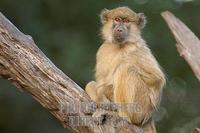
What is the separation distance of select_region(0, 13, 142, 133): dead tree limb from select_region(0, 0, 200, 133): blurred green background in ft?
19.9

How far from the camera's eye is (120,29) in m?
9.41

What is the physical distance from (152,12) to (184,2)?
3.24 ft

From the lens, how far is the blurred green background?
14656 mm

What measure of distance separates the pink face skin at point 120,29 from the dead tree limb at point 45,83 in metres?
1.51

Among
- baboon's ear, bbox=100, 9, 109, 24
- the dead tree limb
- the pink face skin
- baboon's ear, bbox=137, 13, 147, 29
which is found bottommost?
the dead tree limb

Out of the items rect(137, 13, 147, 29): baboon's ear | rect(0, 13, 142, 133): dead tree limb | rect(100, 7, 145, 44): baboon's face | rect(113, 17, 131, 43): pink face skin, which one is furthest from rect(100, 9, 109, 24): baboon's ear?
rect(0, 13, 142, 133): dead tree limb

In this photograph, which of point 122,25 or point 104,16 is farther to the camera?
point 104,16

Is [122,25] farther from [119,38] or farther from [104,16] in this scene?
[104,16]

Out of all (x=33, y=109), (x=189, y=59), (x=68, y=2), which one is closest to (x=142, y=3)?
(x=68, y=2)

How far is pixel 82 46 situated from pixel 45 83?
7.01 metres

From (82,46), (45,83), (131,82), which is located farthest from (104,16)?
(82,46)

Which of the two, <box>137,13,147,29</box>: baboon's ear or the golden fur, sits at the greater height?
<box>137,13,147,29</box>: baboon's ear

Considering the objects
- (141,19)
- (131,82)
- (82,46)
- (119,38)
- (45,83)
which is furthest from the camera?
(82,46)

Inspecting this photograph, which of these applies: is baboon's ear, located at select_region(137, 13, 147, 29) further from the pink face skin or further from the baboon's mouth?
the baboon's mouth
